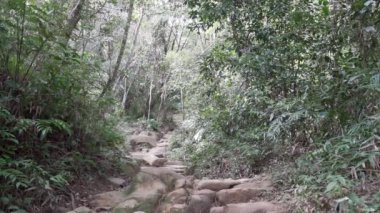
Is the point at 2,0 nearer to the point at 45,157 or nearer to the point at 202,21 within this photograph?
the point at 45,157

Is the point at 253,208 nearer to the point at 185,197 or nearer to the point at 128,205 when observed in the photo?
the point at 185,197

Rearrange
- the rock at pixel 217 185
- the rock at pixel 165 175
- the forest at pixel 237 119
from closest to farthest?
the forest at pixel 237 119
the rock at pixel 217 185
the rock at pixel 165 175

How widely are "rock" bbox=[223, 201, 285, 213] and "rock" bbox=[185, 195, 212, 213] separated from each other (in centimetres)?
37

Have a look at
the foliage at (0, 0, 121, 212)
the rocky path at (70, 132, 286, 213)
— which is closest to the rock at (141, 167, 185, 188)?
the rocky path at (70, 132, 286, 213)

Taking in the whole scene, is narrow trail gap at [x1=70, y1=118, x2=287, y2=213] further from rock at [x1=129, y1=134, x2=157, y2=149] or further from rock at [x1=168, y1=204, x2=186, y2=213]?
rock at [x1=129, y1=134, x2=157, y2=149]

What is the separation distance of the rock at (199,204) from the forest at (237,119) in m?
0.02

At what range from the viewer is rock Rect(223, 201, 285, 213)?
4086 millimetres

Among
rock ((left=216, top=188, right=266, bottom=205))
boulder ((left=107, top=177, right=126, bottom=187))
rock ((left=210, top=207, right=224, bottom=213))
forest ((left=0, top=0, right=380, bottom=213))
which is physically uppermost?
forest ((left=0, top=0, right=380, bottom=213))

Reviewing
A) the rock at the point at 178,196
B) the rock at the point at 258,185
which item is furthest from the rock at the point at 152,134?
the rock at the point at 258,185

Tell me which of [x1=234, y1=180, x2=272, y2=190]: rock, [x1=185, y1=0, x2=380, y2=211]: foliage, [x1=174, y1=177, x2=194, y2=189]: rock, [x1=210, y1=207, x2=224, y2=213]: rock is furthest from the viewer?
[x1=174, y1=177, x2=194, y2=189]: rock

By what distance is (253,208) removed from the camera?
420 cm

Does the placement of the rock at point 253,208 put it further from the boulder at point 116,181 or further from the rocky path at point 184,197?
the boulder at point 116,181

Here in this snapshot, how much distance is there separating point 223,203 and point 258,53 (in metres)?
2.63

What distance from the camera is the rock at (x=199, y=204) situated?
4715 mm
